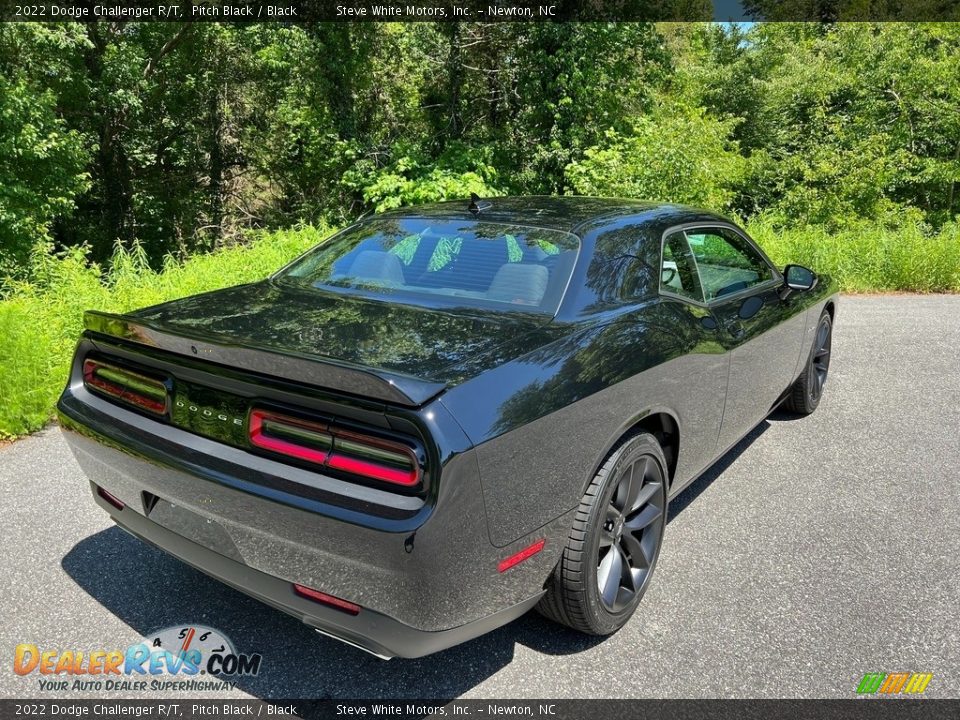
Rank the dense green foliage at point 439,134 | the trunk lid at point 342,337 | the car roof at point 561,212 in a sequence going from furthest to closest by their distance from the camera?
1. the dense green foliage at point 439,134
2. the car roof at point 561,212
3. the trunk lid at point 342,337

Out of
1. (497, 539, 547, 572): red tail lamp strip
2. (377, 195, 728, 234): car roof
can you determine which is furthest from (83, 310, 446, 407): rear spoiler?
(377, 195, 728, 234): car roof

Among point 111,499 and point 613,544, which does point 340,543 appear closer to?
point 613,544

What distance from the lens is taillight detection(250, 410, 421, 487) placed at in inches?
72.0

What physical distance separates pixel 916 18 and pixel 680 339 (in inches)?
1065

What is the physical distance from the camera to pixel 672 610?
2762 millimetres

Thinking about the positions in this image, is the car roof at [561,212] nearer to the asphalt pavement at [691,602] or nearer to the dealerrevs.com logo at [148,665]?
the asphalt pavement at [691,602]

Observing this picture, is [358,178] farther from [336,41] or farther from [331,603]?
[331,603]

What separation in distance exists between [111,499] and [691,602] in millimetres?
2272

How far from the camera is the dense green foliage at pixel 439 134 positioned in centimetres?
1310

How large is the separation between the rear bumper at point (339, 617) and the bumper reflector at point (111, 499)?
0.89 ft

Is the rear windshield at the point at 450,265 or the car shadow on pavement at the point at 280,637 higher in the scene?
the rear windshield at the point at 450,265

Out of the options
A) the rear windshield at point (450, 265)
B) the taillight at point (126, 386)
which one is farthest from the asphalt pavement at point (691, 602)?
the rear windshield at point (450, 265)

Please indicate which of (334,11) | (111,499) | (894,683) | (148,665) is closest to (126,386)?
(111,499)

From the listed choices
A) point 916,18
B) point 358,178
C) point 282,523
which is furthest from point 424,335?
point 916,18
